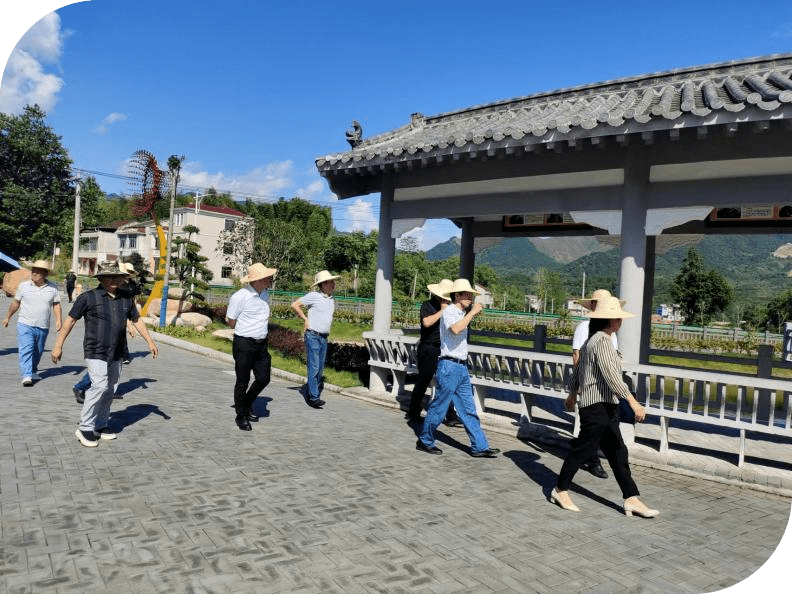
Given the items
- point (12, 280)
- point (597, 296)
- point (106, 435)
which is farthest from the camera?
point (12, 280)

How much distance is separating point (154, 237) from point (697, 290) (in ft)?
159

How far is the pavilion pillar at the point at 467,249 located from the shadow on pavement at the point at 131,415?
6183mm

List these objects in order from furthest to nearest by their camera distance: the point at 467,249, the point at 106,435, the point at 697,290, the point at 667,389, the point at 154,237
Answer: the point at 154,237
the point at 697,290
the point at 467,249
the point at 667,389
the point at 106,435

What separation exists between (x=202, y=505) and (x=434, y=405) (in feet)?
8.66

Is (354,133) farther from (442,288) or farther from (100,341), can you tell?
(100,341)

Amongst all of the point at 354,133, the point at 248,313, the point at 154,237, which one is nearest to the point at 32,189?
the point at 354,133

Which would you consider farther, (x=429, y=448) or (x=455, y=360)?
(x=429, y=448)

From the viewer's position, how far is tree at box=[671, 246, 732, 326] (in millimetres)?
44656

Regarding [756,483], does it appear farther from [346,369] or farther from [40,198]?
[40,198]

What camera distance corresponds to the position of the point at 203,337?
706 inches

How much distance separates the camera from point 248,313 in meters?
6.89

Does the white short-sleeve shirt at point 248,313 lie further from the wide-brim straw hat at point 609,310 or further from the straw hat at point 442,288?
the wide-brim straw hat at point 609,310

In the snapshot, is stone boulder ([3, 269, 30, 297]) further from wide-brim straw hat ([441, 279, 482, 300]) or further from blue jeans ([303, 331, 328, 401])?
wide-brim straw hat ([441, 279, 482, 300])

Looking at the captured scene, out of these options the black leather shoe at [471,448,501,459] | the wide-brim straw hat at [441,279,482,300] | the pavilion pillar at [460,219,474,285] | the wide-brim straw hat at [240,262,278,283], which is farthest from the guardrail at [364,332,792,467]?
the pavilion pillar at [460,219,474,285]
